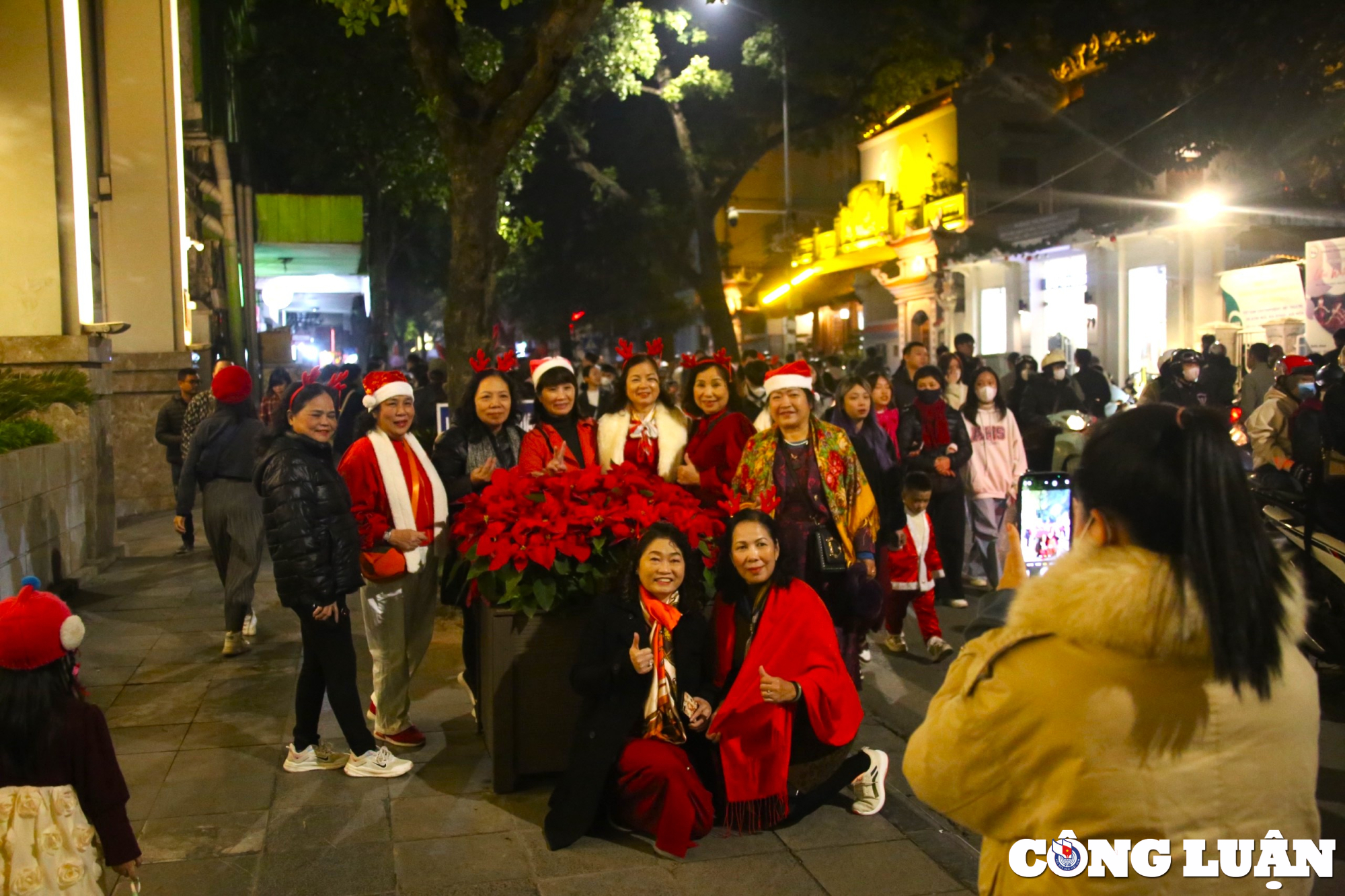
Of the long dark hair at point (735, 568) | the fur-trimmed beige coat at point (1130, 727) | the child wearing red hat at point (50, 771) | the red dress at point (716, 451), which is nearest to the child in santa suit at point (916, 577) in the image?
the red dress at point (716, 451)

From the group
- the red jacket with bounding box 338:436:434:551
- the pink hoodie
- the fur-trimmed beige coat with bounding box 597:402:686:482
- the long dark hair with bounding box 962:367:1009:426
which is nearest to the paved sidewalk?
the red jacket with bounding box 338:436:434:551

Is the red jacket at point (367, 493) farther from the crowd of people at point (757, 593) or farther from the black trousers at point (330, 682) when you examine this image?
the black trousers at point (330, 682)

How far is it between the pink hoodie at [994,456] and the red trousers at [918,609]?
1.69m

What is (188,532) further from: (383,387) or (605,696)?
(605,696)

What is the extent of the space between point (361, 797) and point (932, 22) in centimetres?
Result: 2002

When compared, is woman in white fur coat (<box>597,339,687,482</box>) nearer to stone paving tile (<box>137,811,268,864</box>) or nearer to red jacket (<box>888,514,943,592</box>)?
red jacket (<box>888,514,943,592</box>)

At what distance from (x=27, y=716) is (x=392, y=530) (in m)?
2.47

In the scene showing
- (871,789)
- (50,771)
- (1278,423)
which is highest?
(1278,423)

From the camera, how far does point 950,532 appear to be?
8930 mm

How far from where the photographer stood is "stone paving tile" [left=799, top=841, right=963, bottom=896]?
4.15 m

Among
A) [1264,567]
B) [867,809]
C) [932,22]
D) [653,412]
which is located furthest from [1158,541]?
[932,22]

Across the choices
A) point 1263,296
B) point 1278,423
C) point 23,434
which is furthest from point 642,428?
point 1263,296

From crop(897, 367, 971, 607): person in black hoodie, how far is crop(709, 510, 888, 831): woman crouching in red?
13.9 ft

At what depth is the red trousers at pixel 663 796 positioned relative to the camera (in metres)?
4.45
